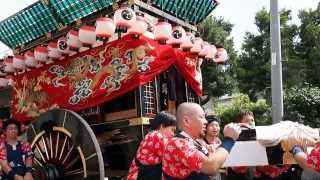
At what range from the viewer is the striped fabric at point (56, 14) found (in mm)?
6453

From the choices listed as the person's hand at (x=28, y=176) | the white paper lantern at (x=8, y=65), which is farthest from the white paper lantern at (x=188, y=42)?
the white paper lantern at (x=8, y=65)

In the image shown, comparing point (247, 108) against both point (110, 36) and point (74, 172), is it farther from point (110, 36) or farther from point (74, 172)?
point (74, 172)

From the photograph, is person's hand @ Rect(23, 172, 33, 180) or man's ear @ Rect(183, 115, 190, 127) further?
→ person's hand @ Rect(23, 172, 33, 180)

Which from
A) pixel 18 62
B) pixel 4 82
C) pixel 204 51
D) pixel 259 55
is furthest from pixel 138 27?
pixel 259 55

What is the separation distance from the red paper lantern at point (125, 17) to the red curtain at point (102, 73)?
1.43ft

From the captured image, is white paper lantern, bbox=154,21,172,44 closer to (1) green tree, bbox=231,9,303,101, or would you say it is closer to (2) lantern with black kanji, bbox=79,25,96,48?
(2) lantern with black kanji, bbox=79,25,96,48

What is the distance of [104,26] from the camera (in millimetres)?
5633

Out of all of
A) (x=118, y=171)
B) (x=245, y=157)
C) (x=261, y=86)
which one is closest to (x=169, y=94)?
(x=118, y=171)

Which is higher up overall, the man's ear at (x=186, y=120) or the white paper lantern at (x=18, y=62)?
the white paper lantern at (x=18, y=62)

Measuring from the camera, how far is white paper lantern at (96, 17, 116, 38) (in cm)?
562

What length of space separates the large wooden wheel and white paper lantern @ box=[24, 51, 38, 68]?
1327 mm

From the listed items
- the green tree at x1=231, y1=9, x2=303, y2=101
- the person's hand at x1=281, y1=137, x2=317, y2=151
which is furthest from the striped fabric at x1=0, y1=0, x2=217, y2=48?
the green tree at x1=231, y1=9, x2=303, y2=101

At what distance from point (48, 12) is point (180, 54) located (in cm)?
217

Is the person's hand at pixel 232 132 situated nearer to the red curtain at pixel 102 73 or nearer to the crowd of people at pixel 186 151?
the crowd of people at pixel 186 151
